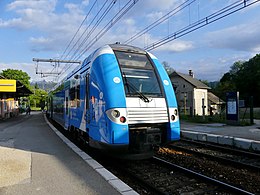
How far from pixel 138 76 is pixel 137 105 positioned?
0.98 metres

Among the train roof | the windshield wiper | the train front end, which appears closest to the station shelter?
the train roof

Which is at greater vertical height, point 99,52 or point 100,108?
point 99,52

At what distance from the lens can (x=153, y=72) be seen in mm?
7500

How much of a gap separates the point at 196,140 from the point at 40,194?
30.8 ft

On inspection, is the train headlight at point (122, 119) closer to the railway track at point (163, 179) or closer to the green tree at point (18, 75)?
the railway track at point (163, 179)

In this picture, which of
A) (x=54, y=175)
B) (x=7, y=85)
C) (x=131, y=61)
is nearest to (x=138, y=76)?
(x=131, y=61)

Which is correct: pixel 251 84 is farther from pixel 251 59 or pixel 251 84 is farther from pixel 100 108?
pixel 100 108

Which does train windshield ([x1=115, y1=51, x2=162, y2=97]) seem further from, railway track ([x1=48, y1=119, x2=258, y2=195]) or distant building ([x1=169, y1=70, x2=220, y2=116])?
distant building ([x1=169, y1=70, x2=220, y2=116])

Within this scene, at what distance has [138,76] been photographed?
23.5 ft

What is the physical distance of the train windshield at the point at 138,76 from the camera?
22.5 ft

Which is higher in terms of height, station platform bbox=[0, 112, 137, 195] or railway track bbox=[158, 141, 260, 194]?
station platform bbox=[0, 112, 137, 195]

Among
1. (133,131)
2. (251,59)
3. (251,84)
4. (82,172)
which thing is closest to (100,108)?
(133,131)

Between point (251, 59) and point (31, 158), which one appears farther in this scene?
point (251, 59)

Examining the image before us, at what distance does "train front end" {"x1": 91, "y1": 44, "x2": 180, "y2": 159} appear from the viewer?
20.3 feet
